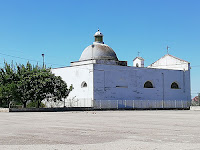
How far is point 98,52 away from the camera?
1810 inches

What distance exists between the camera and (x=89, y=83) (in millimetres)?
40969

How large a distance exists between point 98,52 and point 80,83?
241 inches

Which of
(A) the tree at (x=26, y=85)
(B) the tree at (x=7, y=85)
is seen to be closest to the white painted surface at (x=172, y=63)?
(A) the tree at (x=26, y=85)

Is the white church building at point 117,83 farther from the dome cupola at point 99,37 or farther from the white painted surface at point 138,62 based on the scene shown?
the white painted surface at point 138,62

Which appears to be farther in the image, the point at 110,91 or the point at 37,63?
the point at 110,91

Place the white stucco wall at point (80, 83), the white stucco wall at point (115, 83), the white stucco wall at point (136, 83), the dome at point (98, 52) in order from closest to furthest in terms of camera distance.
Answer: the white stucco wall at point (80, 83) < the white stucco wall at point (115, 83) < the white stucco wall at point (136, 83) < the dome at point (98, 52)

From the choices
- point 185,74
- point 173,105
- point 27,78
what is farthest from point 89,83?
point 185,74

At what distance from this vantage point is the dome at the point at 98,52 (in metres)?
45.7

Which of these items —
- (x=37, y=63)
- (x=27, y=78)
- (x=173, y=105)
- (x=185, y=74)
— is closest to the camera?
(x=27, y=78)

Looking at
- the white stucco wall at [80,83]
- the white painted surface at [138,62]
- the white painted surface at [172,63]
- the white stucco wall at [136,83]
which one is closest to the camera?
the white stucco wall at [80,83]

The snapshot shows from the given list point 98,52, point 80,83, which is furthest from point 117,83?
point 98,52

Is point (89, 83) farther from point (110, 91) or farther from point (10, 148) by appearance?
point (10, 148)

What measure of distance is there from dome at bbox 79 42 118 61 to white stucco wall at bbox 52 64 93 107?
3915 millimetres

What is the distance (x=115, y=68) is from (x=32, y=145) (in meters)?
35.2
